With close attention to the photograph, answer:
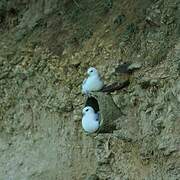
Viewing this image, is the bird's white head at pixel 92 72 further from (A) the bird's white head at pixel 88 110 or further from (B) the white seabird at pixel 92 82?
(A) the bird's white head at pixel 88 110

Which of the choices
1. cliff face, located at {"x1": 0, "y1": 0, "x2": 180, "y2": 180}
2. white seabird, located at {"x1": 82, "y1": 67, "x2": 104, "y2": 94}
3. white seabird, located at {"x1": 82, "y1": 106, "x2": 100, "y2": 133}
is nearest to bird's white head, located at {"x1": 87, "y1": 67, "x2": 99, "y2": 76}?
white seabird, located at {"x1": 82, "y1": 67, "x2": 104, "y2": 94}

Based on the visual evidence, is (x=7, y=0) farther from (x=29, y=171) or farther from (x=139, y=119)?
(x=139, y=119)

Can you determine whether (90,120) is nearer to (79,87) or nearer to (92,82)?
(92,82)

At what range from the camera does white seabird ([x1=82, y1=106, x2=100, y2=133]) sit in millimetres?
8031

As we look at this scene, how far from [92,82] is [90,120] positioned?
426mm

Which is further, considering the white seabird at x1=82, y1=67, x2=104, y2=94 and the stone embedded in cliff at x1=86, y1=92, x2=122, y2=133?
the white seabird at x1=82, y1=67, x2=104, y2=94

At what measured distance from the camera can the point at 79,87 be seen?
29.1 feet

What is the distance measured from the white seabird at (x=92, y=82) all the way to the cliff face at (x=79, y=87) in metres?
0.17

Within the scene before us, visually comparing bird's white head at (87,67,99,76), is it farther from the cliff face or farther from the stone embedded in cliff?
the stone embedded in cliff

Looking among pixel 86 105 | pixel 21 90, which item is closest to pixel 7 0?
A: pixel 21 90

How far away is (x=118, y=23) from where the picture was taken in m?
8.88

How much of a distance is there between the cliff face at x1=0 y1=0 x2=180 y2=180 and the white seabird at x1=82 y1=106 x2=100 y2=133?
0.20 m

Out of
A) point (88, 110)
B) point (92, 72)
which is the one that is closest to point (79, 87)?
point (92, 72)

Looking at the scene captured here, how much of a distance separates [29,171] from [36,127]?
47cm
